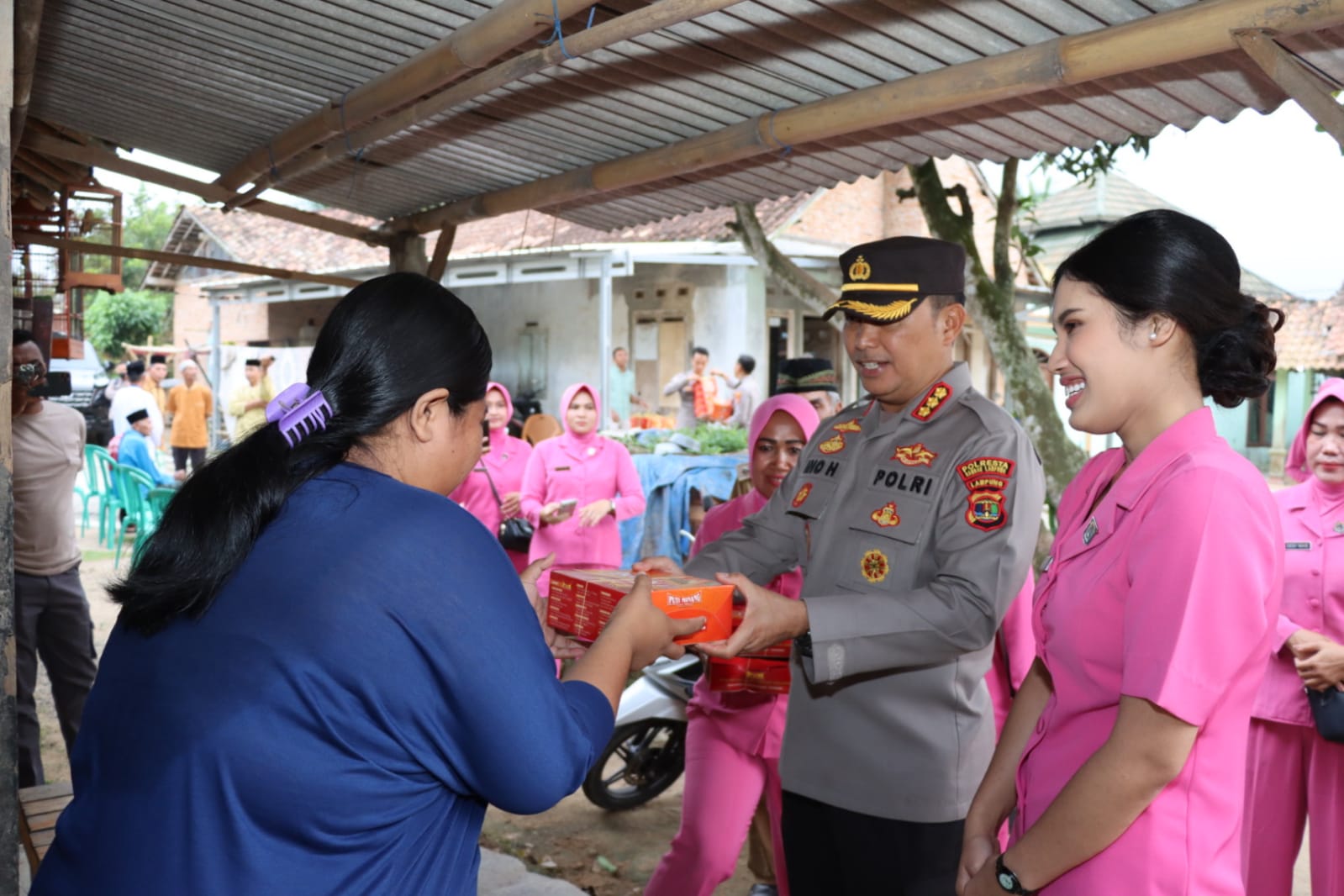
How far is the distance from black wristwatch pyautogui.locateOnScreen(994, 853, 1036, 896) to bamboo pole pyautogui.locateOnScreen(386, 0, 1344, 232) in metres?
2.00

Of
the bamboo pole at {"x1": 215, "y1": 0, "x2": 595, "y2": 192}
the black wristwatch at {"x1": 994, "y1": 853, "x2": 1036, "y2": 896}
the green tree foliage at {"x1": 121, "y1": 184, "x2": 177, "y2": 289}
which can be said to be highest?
the green tree foliage at {"x1": 121, "y1": 184, "x2": 177, "y2": 289}

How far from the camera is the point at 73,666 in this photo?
17.1ft

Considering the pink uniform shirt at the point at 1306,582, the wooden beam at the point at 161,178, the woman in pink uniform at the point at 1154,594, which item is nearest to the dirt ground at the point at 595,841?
the pink uniform shirt at the point at 1306,582

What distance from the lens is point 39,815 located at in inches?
130

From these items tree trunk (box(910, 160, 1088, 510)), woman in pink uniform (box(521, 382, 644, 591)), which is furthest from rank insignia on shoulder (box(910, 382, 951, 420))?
tree trunk (box(910, 160, 1088, 510))

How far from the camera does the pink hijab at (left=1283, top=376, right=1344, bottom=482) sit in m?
3.91

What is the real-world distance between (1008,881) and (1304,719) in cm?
224

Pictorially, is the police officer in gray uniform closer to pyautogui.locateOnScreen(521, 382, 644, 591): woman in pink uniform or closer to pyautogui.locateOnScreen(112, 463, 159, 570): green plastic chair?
pyautogui.locateOnScreen(521, 382, 644, 591): woman in pink uniform

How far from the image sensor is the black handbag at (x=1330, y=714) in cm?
334

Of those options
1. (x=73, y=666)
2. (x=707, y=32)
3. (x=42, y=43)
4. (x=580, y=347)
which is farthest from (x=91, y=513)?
(x=707, y=32)

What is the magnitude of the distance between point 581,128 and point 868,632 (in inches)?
108

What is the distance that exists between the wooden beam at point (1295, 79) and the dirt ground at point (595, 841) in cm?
373

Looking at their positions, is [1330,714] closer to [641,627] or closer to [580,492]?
[641,627]

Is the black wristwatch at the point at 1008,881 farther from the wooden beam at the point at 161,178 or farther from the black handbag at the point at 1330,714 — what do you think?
the wooden beam at the point at 161,178
